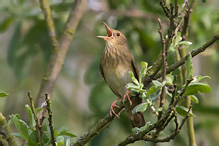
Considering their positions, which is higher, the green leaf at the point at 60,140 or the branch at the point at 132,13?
the branch at the point at 132,13

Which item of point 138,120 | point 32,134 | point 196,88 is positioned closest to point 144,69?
point 196,88

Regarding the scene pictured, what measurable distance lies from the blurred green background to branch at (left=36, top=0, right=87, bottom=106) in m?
1.18

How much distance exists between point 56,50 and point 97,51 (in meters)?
1.83

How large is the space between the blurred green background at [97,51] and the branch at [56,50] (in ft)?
3.89

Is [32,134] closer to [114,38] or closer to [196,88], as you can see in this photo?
[196,88]

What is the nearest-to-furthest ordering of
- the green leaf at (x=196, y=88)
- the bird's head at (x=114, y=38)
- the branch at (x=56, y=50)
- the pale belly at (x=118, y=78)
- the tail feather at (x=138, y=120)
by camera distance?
1. the green leaf at (x=196, y=88)
2. the branch at (x=56, y=50)
3. the tail feather at (x=138, y=120)
4. the pale belly at (x=118, y=78)
5. the bird's head at (x=114, y=38)

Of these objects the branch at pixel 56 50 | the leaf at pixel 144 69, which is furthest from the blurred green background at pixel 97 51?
the leaf at pixel 144 69

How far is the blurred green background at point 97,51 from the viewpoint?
4.77 m

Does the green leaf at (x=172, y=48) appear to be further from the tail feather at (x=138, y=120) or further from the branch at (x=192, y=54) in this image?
the tail feather at (x=138, y=120)

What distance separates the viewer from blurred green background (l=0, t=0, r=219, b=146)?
477cm

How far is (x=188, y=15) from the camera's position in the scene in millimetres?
3061

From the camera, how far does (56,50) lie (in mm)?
3494

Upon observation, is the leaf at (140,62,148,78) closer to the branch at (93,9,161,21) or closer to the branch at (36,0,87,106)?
the branch at (36,0,87,106)

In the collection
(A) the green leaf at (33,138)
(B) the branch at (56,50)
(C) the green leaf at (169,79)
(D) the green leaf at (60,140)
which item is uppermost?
(B) the branch at (56,50)
